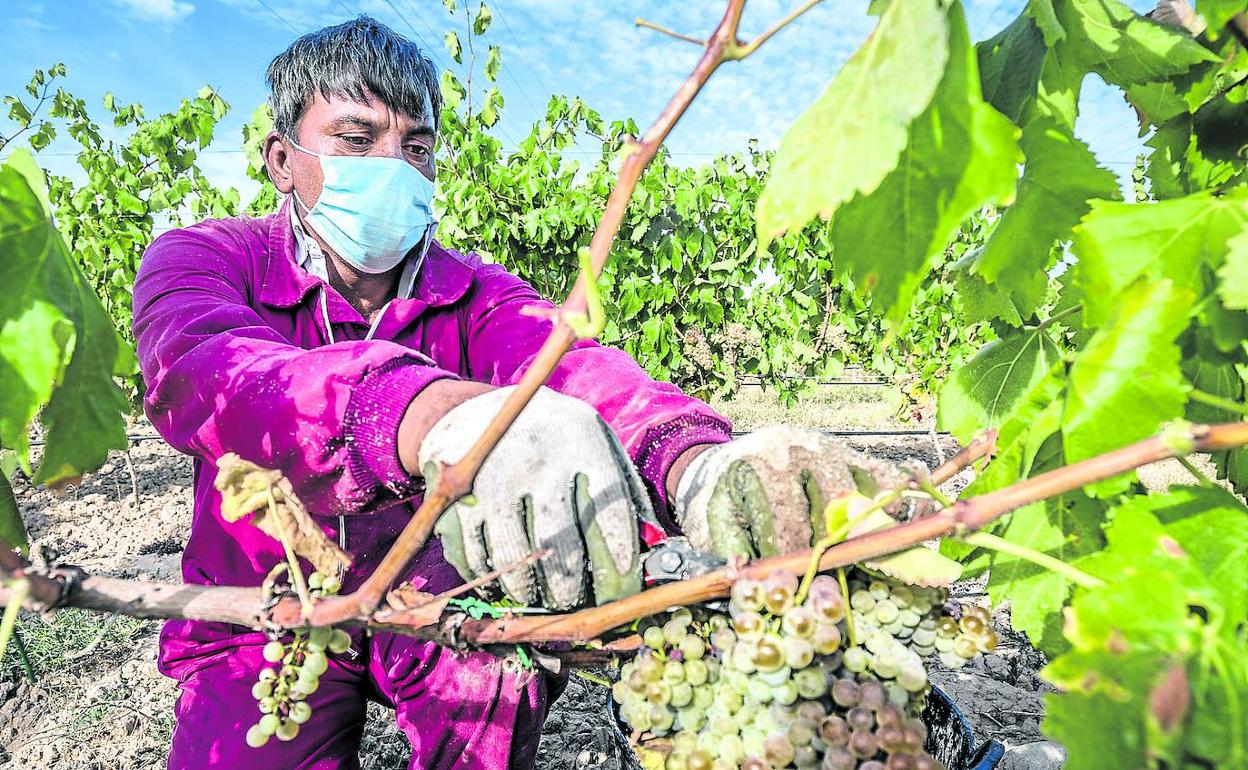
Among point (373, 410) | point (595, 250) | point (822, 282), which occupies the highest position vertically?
point (822, 282)

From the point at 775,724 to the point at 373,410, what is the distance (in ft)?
2.54

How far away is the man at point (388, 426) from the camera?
112 cm

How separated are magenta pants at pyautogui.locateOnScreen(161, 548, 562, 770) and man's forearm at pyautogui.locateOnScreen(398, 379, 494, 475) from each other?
3.29ft

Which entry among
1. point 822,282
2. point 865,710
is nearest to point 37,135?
point 822,282

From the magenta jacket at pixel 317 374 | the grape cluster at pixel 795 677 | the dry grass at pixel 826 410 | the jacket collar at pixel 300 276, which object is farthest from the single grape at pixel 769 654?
the dry grass at pixel 826 410

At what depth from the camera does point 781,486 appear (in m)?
1.13

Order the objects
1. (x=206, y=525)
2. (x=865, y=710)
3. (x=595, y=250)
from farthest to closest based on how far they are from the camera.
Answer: (x=206, y=525)
(x=865, y=710)
(x=595, y=250)

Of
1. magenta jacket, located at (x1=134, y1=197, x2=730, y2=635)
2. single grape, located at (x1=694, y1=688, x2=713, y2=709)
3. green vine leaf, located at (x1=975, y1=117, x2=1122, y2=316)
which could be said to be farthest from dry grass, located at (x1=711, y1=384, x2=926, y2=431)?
single grape, located at (x1=694, y1=688, x2=713, y2=709)

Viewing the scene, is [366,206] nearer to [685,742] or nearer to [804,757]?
[685,742]

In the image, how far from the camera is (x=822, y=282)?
8.79 m

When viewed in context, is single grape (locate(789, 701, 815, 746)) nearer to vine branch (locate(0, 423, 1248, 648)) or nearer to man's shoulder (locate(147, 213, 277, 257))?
vine branch (locate(0, 423, 1248, 648))

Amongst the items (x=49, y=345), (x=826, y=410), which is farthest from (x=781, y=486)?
(x=826, y=410)

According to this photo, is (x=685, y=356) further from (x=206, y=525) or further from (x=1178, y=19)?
(x=1178, y=19)

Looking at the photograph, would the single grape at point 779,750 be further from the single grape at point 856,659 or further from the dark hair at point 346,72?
the dark hair at point 346,72
